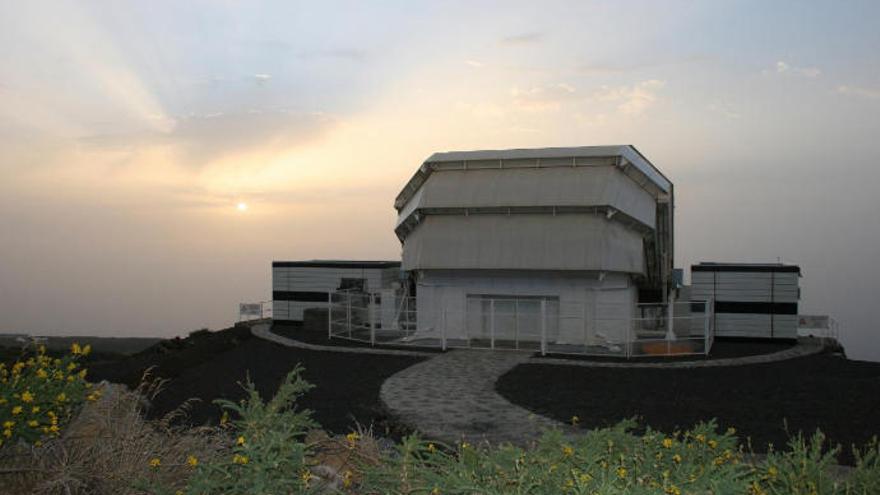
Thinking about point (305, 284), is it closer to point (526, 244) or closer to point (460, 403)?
point (526, 244)

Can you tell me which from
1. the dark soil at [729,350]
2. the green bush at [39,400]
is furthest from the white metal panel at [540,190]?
the green bush at [39,400]

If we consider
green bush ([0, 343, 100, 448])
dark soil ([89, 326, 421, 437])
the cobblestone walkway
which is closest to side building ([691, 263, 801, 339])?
the cobblestone walkway

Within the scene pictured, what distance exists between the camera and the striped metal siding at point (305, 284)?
3378cm

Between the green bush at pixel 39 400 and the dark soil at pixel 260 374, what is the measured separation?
3.66 m

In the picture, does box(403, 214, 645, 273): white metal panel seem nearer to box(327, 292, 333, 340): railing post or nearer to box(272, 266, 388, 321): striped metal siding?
box(327, 292, 333, 340): railing post

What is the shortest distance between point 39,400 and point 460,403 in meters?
8.74

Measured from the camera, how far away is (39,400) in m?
9.09

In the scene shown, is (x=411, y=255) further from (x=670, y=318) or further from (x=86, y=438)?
(x=86, y=438)

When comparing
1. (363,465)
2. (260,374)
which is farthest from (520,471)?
(260,374)

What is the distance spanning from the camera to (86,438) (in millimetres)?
9312

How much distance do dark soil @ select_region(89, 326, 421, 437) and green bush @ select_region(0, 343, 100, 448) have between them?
3.66m

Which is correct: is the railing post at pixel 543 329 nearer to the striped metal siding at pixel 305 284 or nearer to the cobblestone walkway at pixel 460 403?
the cobblestone walkway at pixel 460 403

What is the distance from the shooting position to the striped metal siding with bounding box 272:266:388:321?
3378cm

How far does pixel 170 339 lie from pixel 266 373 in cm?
1091
